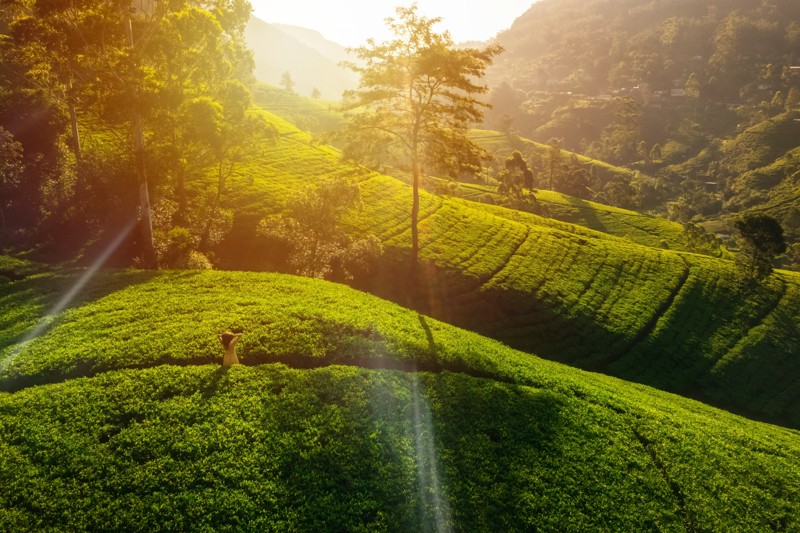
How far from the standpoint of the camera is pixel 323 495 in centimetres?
1355

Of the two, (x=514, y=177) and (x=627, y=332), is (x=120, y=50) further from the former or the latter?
(x=514, y=177)

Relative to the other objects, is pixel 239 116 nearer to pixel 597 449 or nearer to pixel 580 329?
pixel 580 329

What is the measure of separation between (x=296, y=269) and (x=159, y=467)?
96.0 ft

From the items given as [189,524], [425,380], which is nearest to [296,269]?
[425,380]

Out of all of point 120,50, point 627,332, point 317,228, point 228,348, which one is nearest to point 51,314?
point 228,348

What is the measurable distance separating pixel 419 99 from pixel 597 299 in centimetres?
2862

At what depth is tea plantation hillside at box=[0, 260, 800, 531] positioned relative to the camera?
513 inches

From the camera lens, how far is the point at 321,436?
15.5m

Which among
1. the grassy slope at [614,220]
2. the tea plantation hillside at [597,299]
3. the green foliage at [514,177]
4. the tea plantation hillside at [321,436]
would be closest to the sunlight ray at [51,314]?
the tea plantation hillside at [321,436]

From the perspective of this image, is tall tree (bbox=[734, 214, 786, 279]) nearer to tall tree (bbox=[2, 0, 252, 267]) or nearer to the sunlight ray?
tall tree (bbox=[2, 0, 252, 267])

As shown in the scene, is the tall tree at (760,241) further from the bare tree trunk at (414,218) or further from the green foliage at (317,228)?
the green foliage at (317,228)

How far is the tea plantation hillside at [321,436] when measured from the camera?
13039 mm

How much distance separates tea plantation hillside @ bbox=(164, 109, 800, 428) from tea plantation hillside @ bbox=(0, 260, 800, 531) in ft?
51.9

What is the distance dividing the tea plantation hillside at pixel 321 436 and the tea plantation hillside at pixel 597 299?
15.8 metres
